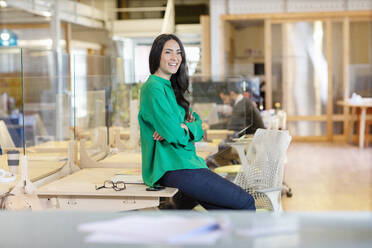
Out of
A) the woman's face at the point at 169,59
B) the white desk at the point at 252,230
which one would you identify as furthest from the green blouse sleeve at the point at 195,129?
the white desk at the point at 252,230

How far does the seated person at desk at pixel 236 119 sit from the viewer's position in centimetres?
661

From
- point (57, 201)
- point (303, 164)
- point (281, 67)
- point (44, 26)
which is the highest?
point (44, 26)

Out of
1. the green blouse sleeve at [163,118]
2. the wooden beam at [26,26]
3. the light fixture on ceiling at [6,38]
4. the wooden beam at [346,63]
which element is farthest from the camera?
the wooden beam at [26,26]

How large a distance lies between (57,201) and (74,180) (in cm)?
43

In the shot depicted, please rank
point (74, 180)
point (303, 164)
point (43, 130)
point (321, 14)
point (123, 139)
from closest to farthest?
point (74, 180)
point (123, 139)
point (43, 130)
point (303, 164)
point (321, 14)

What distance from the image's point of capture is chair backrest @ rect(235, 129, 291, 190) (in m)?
4.36

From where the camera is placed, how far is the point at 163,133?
3279mm

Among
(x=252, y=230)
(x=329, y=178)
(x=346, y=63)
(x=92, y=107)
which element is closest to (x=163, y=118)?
(x=252, y=230)

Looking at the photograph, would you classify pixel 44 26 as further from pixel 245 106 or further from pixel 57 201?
pixel 57 201

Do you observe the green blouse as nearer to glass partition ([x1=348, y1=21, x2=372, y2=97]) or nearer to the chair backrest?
the chair backrest

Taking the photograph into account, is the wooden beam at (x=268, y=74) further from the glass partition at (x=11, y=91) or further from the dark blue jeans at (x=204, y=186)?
the dark blue jeans at (x=204, y=186)

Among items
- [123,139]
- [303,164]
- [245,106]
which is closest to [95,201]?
[123,139]

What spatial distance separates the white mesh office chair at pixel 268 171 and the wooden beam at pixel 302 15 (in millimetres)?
8755

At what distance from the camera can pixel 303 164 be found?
9.87 meters
